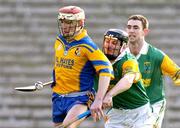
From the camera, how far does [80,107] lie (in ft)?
23.5

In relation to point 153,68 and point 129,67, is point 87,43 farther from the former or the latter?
point 153,68

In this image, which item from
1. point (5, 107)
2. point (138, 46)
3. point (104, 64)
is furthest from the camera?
point (5, 107)

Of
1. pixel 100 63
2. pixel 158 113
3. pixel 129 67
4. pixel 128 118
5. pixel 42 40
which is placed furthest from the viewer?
pixel 42 40

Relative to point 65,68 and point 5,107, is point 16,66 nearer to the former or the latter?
point 5,107

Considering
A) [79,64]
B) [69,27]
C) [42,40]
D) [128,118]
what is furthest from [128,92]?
[42,40]

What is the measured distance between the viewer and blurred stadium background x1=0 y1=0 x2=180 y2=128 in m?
13.3

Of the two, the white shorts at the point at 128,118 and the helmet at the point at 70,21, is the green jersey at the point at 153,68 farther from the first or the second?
the helmet at the point at 70,21

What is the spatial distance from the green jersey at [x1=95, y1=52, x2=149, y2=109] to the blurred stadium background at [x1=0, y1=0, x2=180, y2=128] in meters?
Answer: 5.36

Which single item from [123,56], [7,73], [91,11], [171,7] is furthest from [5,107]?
[123,56]

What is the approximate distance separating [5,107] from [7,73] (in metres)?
0.59

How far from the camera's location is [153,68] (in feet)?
28.3

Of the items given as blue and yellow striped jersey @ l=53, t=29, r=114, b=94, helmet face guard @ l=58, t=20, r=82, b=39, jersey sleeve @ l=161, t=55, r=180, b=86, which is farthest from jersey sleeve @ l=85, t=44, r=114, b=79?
jersey sleeve @ l=161, t=55, r=180, b=86

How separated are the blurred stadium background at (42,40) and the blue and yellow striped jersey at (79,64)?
592 cm

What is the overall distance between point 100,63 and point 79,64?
215 millimetres
